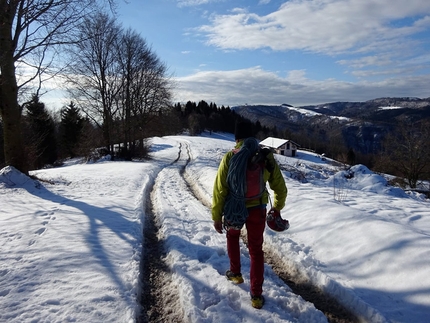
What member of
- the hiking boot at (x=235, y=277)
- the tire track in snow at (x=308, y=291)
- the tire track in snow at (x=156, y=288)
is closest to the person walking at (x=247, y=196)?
the hiking boot at (x=235, y=277)

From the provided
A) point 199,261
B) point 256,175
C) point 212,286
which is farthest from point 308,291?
point 256,175

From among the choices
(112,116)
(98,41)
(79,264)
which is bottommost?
(79,264)

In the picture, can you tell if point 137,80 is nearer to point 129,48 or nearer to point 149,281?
point 129,48

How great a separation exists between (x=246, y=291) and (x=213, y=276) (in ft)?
2.02

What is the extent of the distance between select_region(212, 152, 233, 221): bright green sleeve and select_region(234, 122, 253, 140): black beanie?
0.87ft

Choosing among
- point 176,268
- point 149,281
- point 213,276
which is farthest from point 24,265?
point 213,276

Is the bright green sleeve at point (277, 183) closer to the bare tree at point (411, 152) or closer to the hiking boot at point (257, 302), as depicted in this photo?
the hiking boot at point (257, 302)

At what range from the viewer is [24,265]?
4289mm

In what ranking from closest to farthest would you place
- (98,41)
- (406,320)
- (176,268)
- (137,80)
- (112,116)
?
(406,320)
(176,268)
(98,41)
(112,116)
(137,80)

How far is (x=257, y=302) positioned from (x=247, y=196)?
54.0 inches

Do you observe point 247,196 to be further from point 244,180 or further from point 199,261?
point 199,261

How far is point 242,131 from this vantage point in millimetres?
3801

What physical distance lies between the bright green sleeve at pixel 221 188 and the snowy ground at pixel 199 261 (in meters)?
1.18

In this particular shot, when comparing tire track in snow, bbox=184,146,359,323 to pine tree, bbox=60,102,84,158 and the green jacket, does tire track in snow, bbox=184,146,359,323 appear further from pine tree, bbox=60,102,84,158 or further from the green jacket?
pine tree, bbox=60,102,84,158
